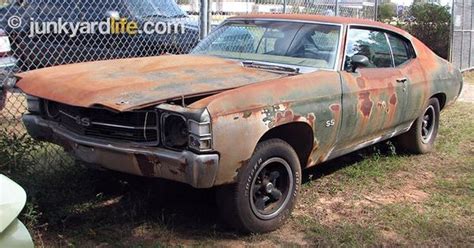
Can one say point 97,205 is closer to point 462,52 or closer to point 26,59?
point 26,59

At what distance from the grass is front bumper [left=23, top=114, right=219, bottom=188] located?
0.50m

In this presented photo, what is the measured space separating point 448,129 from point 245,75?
4.62 m

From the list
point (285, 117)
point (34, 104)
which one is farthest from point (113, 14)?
point (285, 117)

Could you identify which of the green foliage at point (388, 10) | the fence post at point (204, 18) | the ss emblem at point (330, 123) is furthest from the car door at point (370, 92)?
the green foliage at point (388, 10)

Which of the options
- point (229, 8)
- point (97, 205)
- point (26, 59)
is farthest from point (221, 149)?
point (229, 8)

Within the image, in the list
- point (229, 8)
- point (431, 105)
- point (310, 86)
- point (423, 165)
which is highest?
point (229, 8)

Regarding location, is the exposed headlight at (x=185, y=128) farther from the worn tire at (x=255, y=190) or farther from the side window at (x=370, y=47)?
the side window at (x=370, y=47)

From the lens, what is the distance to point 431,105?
6.65 metres

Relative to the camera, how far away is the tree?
17.9 meters

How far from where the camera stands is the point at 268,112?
13.1ft

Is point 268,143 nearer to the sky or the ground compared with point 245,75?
nearer to the ground

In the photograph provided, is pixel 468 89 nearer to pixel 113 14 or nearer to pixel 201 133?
pixel 113 14

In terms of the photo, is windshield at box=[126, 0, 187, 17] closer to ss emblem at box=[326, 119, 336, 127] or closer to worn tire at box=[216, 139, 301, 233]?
ss emblem at box=[326, 119, 336, 127]

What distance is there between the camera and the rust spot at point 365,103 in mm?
4973
